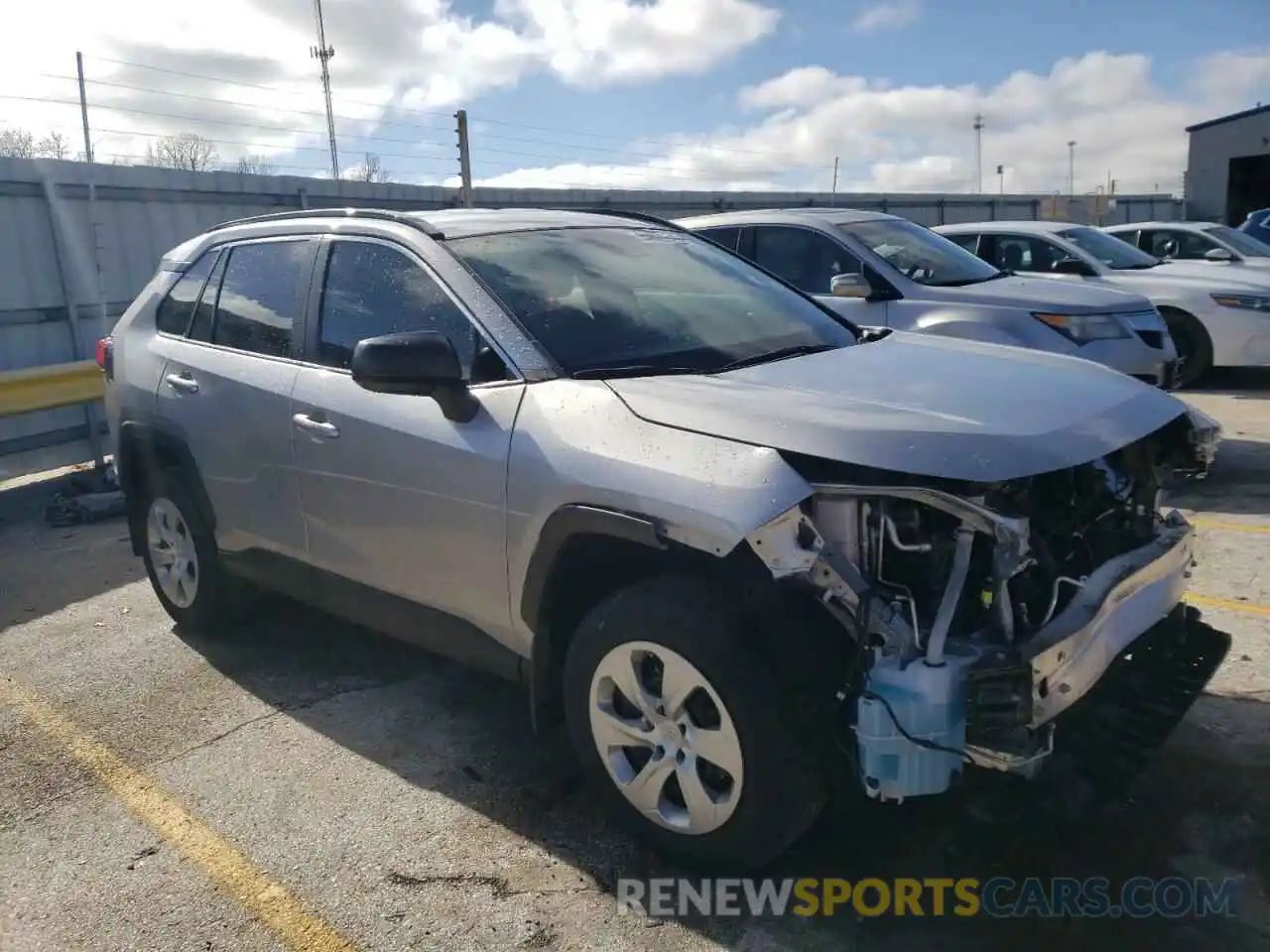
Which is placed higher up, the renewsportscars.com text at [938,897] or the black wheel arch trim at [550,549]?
the black wheel arch trim at [550,549]

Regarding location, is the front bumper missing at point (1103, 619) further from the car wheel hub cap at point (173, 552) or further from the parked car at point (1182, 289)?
the parked car at point (1182, 289)

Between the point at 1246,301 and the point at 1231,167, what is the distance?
81.7 ft

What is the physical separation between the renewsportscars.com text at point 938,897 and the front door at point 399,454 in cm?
99

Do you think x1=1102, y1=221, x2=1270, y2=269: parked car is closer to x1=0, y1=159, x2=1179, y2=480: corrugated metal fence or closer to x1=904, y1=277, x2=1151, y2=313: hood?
x1=904, y1=277, x2=1151, y2=313: hood

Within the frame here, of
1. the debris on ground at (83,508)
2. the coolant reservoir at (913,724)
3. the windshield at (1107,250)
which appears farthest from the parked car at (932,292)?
the debris on ground at (83,508)

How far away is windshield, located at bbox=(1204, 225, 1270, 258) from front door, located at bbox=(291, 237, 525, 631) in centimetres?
1167

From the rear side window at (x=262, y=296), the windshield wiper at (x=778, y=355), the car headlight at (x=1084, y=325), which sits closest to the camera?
the windshield wiper at (x=778, y=355)

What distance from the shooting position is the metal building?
98.7ft

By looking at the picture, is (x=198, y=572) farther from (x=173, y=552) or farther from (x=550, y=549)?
(x=550, y=549)

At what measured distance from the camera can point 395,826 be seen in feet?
11.1

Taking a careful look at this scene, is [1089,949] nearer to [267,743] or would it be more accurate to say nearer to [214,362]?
[267,743]

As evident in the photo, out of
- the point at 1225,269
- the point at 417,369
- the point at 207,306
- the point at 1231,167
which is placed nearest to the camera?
the point at 417,369

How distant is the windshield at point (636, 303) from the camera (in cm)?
343

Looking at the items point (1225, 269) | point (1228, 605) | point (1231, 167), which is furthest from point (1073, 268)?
point (1231, 167)
